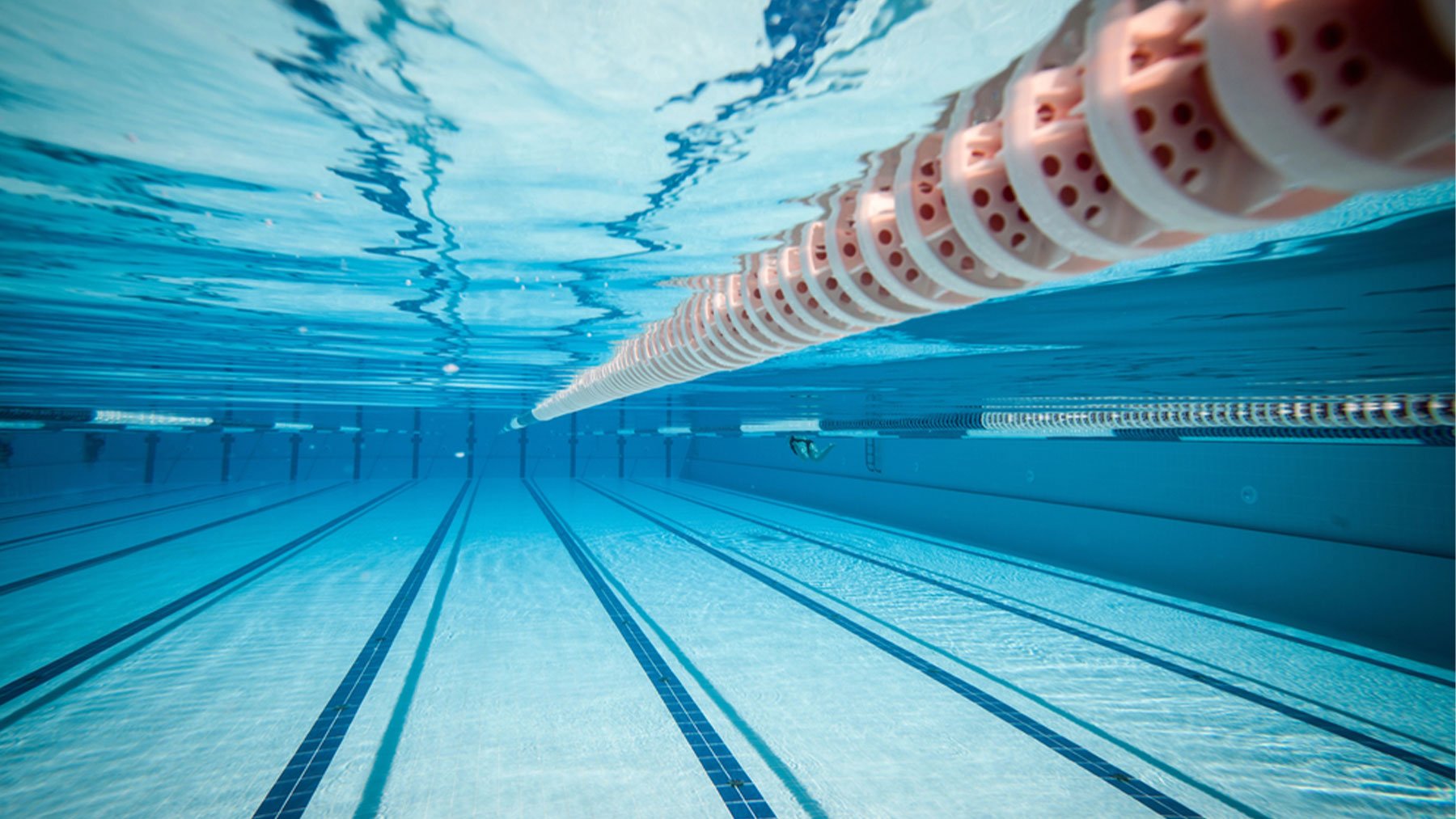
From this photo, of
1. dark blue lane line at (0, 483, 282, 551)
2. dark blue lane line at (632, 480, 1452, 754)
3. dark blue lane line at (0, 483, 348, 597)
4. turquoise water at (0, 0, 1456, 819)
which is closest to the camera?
turquoise water at (0, 0, 1456, 819)

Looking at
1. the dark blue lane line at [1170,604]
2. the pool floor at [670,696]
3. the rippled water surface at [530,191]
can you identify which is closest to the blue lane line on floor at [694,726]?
the pool floor at [670,696]

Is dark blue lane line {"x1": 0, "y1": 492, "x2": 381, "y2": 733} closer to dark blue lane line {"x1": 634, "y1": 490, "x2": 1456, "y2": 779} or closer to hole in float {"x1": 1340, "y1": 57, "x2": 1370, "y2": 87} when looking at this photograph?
hole in float {"x1": 1340, "y1": 57, "x2": 1370, "y2": 87}

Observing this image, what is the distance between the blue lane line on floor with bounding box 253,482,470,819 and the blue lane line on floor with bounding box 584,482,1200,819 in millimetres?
3831

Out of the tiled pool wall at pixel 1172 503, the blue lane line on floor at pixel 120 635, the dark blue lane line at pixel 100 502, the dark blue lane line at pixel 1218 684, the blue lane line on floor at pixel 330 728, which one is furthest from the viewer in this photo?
the dark blue lane line at pixel 100 502

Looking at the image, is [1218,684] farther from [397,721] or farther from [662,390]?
[662,390]

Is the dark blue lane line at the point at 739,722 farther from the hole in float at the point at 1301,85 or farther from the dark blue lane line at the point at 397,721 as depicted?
the hole in float at the point at 1301,85

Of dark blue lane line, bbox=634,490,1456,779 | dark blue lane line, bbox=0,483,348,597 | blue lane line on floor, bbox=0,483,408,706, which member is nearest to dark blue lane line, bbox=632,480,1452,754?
dark blue lane line, bbox=634,490,1456,779

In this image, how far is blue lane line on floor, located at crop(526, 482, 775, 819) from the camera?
3285 millimetres

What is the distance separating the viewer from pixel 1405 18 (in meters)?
0.76

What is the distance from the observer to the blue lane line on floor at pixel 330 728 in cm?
310

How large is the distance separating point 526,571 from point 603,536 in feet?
9.34

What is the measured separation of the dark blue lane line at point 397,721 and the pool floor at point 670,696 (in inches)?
0.8

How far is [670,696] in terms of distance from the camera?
4441mm

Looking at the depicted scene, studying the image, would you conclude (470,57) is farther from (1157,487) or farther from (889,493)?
(889,493)
